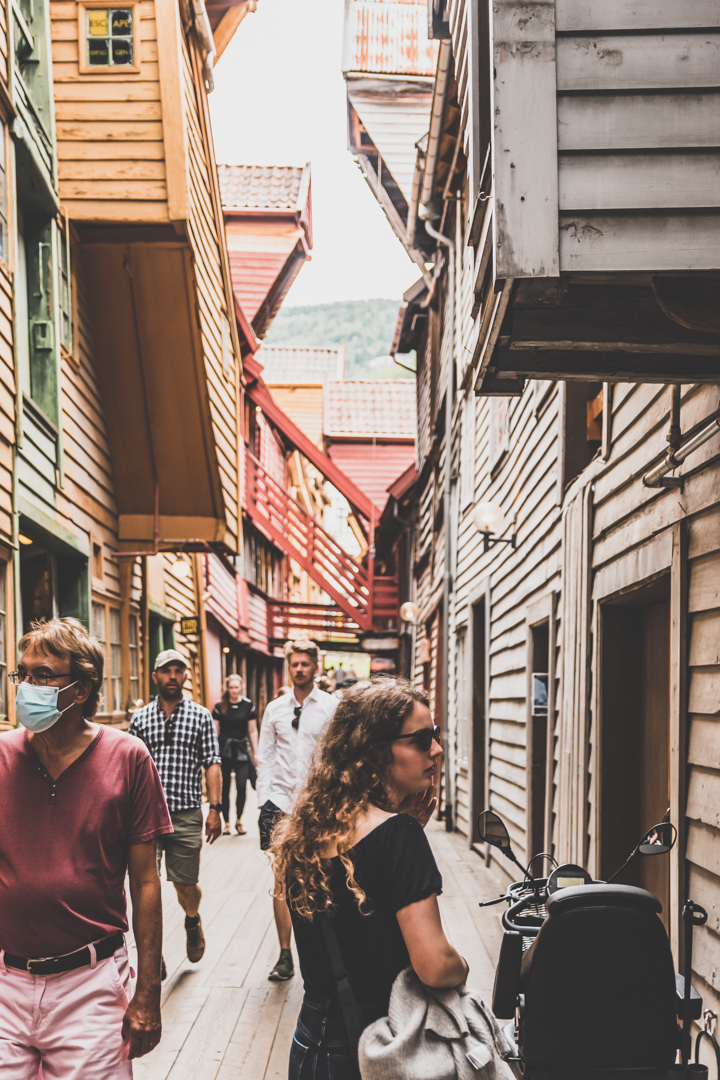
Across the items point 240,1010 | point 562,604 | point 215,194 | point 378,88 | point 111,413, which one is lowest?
point 240,1010

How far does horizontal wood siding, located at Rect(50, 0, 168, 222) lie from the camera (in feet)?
32.0

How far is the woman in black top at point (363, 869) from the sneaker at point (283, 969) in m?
4.09

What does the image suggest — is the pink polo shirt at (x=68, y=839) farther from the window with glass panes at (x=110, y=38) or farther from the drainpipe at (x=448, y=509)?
the drainpipe at (x=448, y=509)

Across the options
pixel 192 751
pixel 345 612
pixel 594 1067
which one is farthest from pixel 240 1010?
pixel 345 612

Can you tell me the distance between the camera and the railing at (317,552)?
83.3 ft

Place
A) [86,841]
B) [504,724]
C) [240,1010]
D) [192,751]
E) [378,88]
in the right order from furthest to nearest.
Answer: [378,88]
[504,724]
[192,751]
[240,1010]
[86,841]

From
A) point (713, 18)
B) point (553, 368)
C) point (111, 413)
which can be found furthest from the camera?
point (111, 413)

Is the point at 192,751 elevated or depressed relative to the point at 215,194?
depressed

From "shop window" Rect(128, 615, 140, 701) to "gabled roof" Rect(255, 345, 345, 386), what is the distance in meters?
31.8

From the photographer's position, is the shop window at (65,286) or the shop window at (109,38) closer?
the shop window at (65,286)

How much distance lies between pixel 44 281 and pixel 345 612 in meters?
19.4

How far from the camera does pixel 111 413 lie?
10984 millimetres

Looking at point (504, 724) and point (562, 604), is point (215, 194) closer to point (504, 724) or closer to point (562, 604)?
point (504, 724)

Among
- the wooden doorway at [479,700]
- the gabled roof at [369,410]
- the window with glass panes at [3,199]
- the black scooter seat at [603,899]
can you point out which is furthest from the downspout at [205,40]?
the gabled roof at [369,410]
